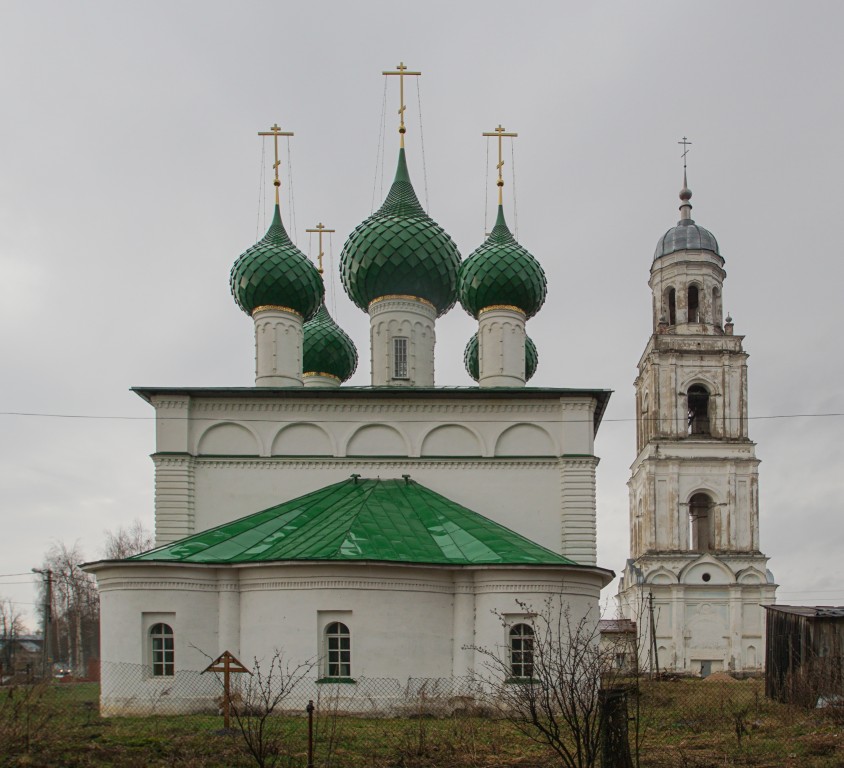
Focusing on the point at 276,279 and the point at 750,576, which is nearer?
the point at 276,279

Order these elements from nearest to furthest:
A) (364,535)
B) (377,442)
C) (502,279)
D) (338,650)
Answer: (338,650) < (364,535) < (377,442) < (502,279)

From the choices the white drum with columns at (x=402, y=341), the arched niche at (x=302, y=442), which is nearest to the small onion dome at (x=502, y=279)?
the white drum with columns at (x=402, y=341)

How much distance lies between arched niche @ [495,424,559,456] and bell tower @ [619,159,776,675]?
19149 mm

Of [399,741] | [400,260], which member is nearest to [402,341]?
[400,260]

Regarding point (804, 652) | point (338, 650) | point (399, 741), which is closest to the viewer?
point (399, 741)

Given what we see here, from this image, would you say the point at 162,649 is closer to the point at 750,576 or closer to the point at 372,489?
the point at 372,489

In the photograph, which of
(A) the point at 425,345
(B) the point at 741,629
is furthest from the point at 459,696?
(B) the point at 741,629

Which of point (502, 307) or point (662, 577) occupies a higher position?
point (502, 307)

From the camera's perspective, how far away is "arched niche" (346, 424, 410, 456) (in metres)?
18.8

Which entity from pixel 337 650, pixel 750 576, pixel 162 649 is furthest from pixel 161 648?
pixel 750 576

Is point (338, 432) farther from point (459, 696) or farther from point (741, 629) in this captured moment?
point (741, 629)

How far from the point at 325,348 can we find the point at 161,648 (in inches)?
449

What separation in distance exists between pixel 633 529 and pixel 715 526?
3904mm

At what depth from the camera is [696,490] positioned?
1513 inches
